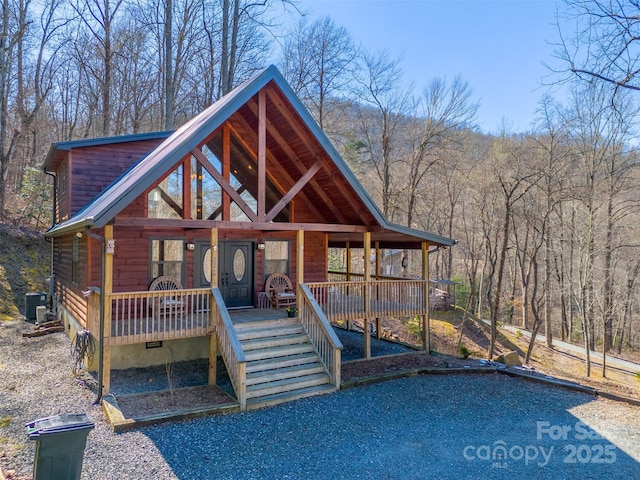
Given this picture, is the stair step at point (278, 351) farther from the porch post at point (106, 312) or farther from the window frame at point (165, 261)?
the window frame at point (165, 261)

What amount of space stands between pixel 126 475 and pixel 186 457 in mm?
775

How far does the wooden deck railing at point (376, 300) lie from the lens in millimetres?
A: 10727

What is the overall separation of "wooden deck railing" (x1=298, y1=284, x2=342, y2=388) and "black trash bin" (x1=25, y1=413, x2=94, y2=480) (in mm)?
4957

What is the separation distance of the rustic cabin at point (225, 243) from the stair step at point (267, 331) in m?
0.03

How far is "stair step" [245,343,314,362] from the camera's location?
27.3 ft

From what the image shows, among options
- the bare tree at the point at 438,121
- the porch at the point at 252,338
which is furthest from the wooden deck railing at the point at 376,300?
the bare tree at the point at 438,121

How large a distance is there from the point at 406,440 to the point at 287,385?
2661mm

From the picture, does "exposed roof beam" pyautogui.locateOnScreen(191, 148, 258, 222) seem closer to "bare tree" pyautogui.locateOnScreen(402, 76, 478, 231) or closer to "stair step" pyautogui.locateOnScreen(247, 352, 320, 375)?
"stair step" pyautogui.locateOnScreen(247, 352, 320, 375)

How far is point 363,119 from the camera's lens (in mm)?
24062

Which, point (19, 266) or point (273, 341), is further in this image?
point (19, 266)

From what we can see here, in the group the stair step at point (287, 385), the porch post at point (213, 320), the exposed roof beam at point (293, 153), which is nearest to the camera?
the stair step at point (287, 385)

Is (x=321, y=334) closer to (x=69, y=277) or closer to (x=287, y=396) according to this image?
(x=287, y=396)

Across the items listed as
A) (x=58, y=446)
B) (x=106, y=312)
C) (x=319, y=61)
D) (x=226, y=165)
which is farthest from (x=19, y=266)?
(x=319, y=61)

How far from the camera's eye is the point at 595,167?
57.9ft
